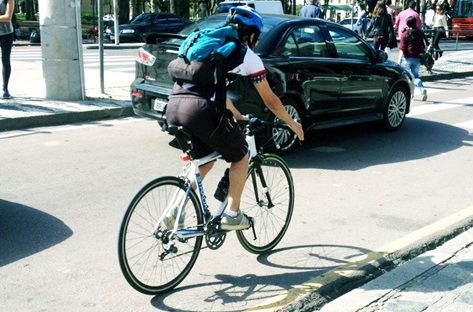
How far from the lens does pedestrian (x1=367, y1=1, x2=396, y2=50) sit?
14305 mm

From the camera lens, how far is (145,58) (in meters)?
7.62

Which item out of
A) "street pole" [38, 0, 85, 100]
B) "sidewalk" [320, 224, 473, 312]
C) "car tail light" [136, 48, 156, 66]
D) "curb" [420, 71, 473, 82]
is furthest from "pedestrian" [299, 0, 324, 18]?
"sidewalk" [320, 224, 473, 312]

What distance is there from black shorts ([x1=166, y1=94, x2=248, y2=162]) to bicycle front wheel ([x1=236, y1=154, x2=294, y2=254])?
40 cm

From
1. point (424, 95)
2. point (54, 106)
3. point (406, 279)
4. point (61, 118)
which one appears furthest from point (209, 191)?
point (424, 95)

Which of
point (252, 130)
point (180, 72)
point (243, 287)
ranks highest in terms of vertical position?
point (180, 72)

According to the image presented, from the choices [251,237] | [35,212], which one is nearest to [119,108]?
[35,212]

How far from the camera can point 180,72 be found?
3.72 m

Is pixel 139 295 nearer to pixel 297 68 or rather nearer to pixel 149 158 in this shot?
pixel 149 158

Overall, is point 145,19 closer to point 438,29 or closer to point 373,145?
point 438,29

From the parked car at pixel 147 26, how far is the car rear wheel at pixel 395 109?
20758mm

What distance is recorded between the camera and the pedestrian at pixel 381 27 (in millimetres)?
14305

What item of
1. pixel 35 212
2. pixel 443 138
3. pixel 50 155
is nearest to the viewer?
pixel 35 212

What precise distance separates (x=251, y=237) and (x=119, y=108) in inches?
231

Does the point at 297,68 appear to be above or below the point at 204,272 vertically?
above
